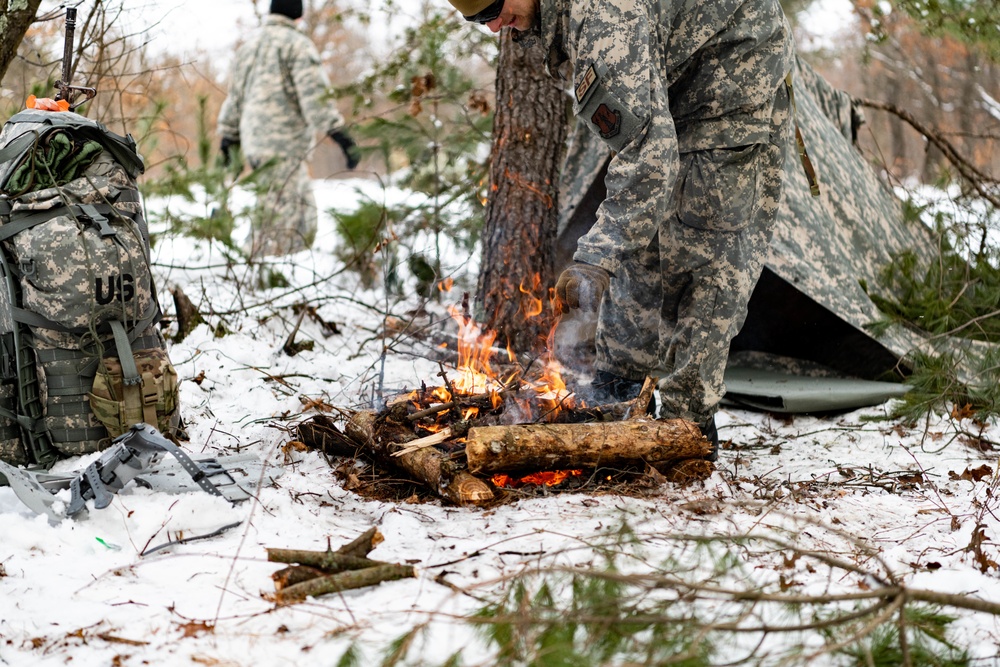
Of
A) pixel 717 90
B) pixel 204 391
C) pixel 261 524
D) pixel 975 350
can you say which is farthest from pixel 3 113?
pixel 975 350

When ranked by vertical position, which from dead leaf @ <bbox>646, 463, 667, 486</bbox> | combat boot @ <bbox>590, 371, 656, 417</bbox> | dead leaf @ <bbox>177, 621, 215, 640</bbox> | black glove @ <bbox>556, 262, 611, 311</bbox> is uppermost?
black glove @ <bbox>556, 262, 611, 311</bbox>

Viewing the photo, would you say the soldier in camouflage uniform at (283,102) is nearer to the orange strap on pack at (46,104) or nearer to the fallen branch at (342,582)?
the orange strap on pack at (46,104)

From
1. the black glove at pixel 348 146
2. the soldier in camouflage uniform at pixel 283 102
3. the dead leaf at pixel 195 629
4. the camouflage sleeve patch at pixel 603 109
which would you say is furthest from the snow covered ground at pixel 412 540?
the soldier in camouflage uniform at pixel 283 102

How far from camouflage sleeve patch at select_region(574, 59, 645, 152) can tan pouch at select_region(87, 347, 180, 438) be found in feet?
5.77

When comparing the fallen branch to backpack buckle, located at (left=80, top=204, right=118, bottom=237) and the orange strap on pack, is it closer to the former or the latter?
backpack buckle, located at (left=80, top=204, right=118, bottom=237)

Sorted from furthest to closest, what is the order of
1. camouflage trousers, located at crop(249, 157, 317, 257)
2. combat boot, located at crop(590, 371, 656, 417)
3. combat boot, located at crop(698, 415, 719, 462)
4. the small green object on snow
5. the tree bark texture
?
camouflage trousers, located at crop(249, 157, 317, 257) < the tree bark texture < combat boot, located at crop(590, 371, 656, 417) < combat boot, located at crop(698, 415, 719, 462) < the small green object on snow

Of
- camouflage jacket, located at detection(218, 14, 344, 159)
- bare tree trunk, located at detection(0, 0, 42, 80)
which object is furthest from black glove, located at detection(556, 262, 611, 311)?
camouflage jacket, located at detection(218, 14, 344, 159)

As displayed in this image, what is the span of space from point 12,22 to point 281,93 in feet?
13.2

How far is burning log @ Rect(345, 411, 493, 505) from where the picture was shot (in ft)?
8.96

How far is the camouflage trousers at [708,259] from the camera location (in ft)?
11.0

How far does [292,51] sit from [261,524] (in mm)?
5816

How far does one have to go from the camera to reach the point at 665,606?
1.80 meters

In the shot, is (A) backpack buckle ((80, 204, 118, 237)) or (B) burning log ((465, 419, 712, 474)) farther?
(A) backpack buckle ((80, 204, 118, 237))

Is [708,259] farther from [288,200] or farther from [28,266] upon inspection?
[288,200]
